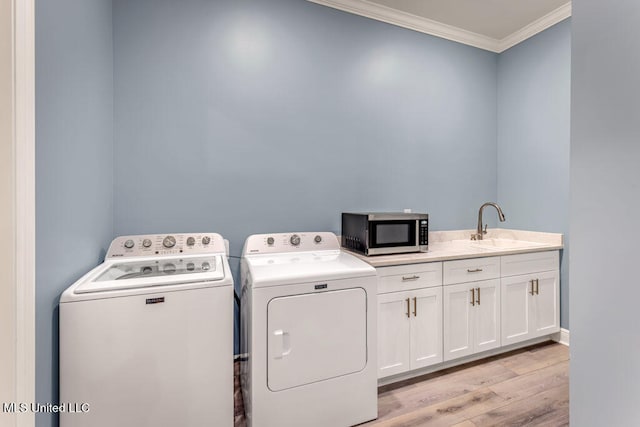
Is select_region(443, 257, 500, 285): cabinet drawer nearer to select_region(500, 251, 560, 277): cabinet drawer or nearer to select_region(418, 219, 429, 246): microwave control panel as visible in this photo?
select_region(500, 251, 560, 277): cabinet drawer

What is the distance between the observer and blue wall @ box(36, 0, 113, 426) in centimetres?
112

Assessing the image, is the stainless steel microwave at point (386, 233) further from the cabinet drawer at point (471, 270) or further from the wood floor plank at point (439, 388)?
the wood floor plank at point (439, 388)

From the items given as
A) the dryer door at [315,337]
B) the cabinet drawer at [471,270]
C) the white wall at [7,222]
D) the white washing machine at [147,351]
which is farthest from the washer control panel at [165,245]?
the cabinet drawer at [471,270]

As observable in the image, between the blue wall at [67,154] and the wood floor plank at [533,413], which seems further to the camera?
the wood floor plank at [533,413]

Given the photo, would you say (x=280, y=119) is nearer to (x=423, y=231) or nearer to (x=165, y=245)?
(x=165, y=245)

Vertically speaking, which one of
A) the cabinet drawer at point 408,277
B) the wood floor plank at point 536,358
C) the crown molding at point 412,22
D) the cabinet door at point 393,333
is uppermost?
the crown molding at point 412,22

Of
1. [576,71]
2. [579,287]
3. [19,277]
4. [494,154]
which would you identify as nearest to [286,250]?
[19,277]

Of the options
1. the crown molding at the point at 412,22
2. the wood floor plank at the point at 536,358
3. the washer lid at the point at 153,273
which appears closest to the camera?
the washer lid at the point at 153,273

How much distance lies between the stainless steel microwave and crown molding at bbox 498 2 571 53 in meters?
2.16

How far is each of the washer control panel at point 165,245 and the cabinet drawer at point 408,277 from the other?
1.08 meters

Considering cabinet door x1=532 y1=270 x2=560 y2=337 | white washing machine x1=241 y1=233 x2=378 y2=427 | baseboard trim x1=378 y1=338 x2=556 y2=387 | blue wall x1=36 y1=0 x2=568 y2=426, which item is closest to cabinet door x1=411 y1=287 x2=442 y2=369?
baseboard trim x1=378 y1=338 x2=556 y2=387

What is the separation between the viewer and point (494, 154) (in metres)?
3.23

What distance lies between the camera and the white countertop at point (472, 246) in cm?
208

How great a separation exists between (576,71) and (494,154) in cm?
250
